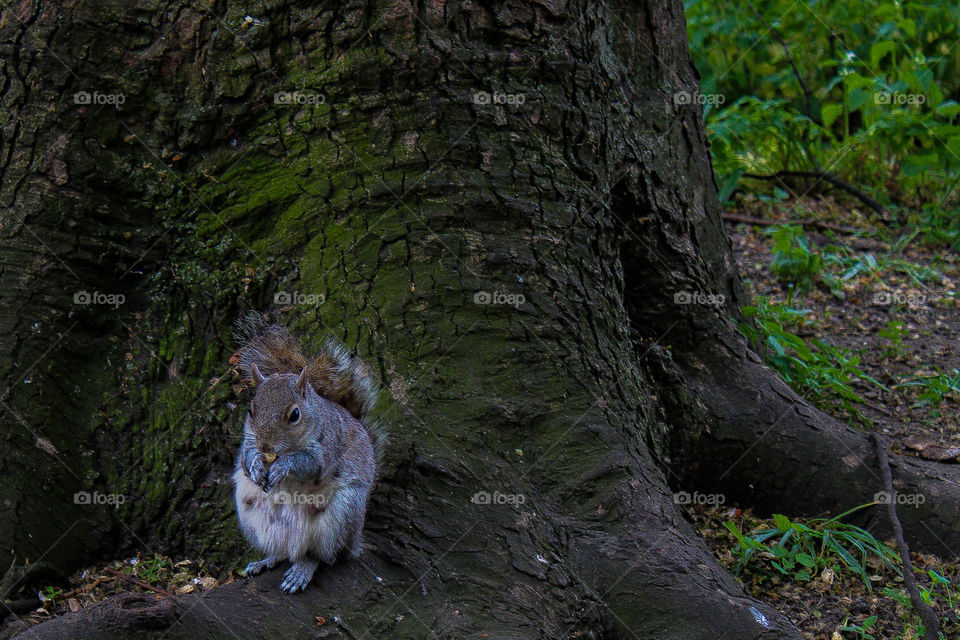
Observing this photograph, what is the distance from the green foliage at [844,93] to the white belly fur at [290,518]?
3.53 meters

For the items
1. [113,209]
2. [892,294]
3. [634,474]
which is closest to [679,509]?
[634,474]

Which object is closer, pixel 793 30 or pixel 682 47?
pixel 682 47

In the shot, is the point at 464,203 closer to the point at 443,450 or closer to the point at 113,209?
the point at 443,450

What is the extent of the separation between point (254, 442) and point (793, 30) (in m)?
5.31

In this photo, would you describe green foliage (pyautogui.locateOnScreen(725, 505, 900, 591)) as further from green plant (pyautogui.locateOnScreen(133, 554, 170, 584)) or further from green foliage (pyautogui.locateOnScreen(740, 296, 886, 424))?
green plant (pyautogui.locateOnScreen(133, 554, 170, 584))

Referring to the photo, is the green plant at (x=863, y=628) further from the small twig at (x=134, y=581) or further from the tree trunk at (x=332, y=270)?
the small twig at (x=134, y=581)

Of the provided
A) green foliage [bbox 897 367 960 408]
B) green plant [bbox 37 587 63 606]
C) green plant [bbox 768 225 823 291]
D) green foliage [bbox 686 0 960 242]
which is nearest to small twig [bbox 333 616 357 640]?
green plant [bbox 37 587 63 606]

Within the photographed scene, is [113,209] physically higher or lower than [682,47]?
lower

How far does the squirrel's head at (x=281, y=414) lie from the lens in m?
2.17

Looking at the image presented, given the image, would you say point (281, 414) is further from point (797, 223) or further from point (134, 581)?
point (797, 223)

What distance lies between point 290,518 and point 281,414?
0.27 meters

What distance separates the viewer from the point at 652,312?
318 cm

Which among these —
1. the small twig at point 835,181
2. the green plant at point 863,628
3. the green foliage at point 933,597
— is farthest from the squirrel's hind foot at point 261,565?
the small twig at point 835,181

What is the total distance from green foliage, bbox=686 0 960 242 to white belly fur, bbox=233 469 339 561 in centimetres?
353
